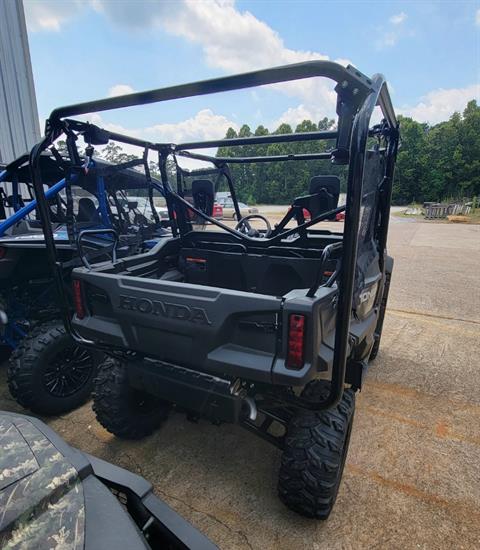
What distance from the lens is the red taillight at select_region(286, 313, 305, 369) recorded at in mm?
1455

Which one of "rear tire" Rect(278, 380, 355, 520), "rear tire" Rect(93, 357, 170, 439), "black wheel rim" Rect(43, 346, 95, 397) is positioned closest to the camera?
"rear tire" Rect(278, 380, 355, 520)

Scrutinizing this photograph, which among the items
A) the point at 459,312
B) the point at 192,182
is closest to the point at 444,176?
the point at 459,312

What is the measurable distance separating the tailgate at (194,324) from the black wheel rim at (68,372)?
1.02 m

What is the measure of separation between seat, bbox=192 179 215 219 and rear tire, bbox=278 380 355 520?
7.88 ft

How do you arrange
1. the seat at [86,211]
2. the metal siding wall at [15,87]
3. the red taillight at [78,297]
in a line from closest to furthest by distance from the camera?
the red taillight at [78,297]
the seat at [86,211]
the metal siding wall at [15,87]

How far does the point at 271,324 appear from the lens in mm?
1572

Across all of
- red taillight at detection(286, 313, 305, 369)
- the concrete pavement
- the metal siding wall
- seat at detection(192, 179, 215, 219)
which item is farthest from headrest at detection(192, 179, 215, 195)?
the metal siding wall

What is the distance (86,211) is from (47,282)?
138cm

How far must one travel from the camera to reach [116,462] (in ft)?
7.22

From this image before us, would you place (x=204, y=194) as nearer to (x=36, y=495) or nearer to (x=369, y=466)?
(x=369, y=466)

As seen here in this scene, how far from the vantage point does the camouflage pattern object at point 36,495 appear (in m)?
0.77

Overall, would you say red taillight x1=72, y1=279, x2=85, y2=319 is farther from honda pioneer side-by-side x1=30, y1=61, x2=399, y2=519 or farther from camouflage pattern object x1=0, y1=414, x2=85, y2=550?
camouflage pattern object x1=0, y1=414, x2=85, y2=550

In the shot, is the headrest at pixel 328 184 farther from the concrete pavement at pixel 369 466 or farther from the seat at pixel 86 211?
the seat at pixel 86 211

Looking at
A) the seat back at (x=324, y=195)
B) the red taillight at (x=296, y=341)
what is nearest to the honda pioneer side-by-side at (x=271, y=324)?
the red taillight at (x=296, y=341)
